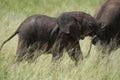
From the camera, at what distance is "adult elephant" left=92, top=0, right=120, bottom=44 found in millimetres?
6559

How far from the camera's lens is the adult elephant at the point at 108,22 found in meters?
6.56

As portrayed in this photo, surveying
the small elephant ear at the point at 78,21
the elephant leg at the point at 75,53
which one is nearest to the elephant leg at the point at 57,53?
the elephant leg at the point at 75,53

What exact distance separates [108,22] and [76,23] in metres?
0.50

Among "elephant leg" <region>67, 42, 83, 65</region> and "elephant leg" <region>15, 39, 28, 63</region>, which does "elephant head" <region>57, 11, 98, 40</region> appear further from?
"elephant leg" <region>15, 39, 28, 63</region>

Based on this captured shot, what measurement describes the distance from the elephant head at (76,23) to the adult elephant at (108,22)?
217 mm

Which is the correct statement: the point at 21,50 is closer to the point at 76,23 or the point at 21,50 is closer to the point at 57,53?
the point at 57,53

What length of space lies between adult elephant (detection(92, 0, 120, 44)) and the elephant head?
0.22 metres

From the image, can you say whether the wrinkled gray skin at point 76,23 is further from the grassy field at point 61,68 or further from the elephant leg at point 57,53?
the grassy field at point 61,68

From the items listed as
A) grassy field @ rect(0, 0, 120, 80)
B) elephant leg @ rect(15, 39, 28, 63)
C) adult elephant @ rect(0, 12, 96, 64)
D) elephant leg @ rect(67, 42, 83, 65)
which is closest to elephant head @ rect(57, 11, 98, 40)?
adult elephant @ rect(0, 12, 96, 64)

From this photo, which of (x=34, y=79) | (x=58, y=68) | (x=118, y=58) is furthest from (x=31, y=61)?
(x=118, y=58)

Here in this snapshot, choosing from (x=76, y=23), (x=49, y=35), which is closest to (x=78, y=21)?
(x=76, y=23)

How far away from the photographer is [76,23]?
635 centimetres

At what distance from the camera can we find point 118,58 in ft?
22.4

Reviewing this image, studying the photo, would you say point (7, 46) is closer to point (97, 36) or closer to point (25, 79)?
point (97, 36)
